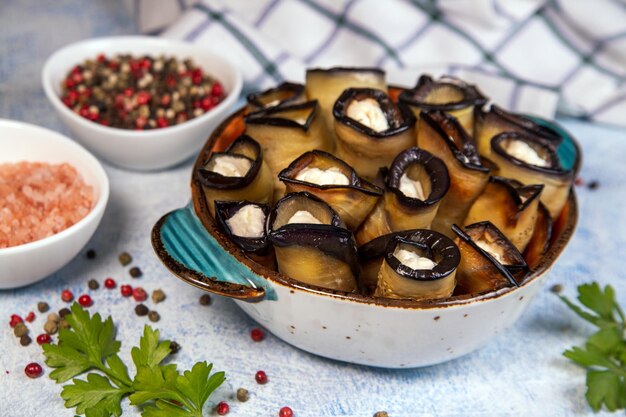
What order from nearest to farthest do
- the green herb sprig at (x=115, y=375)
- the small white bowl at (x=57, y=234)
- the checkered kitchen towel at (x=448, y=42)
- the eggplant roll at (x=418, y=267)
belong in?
the eggplant roll at (x=418, y=267) < the green herb sprig at (x=115, y=375) < the small white bowl at (x=57, y=234) < the checkered kitchen towel at (x=448, y=42)

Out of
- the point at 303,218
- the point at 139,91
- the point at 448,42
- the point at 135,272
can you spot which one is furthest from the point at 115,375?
the point at 448,42

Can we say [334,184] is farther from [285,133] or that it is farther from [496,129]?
[496,129]

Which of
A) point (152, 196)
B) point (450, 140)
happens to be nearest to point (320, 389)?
point (450, 140)

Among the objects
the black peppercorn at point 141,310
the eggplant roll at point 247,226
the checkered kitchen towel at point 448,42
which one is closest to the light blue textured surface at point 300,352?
the black peppercorn at point 141,310

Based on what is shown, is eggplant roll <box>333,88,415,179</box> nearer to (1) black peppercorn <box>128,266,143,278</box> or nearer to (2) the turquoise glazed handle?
(2) the turquoise glazed handle

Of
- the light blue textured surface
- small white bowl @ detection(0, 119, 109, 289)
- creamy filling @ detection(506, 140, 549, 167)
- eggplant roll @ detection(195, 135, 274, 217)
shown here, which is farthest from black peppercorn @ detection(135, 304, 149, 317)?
creamy filling @ detection(506, 140, 549, 167)

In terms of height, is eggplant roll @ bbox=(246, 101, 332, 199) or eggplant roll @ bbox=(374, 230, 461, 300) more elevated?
eggplant roll @ bbox=(374, 230, 461, 300)

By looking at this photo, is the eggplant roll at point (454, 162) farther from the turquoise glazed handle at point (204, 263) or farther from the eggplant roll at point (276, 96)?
the turquoise glazed handle at point (204, 263)

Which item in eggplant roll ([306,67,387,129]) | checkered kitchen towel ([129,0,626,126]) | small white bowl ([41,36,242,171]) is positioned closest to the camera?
eggplant roll ([306,67,387,129])
